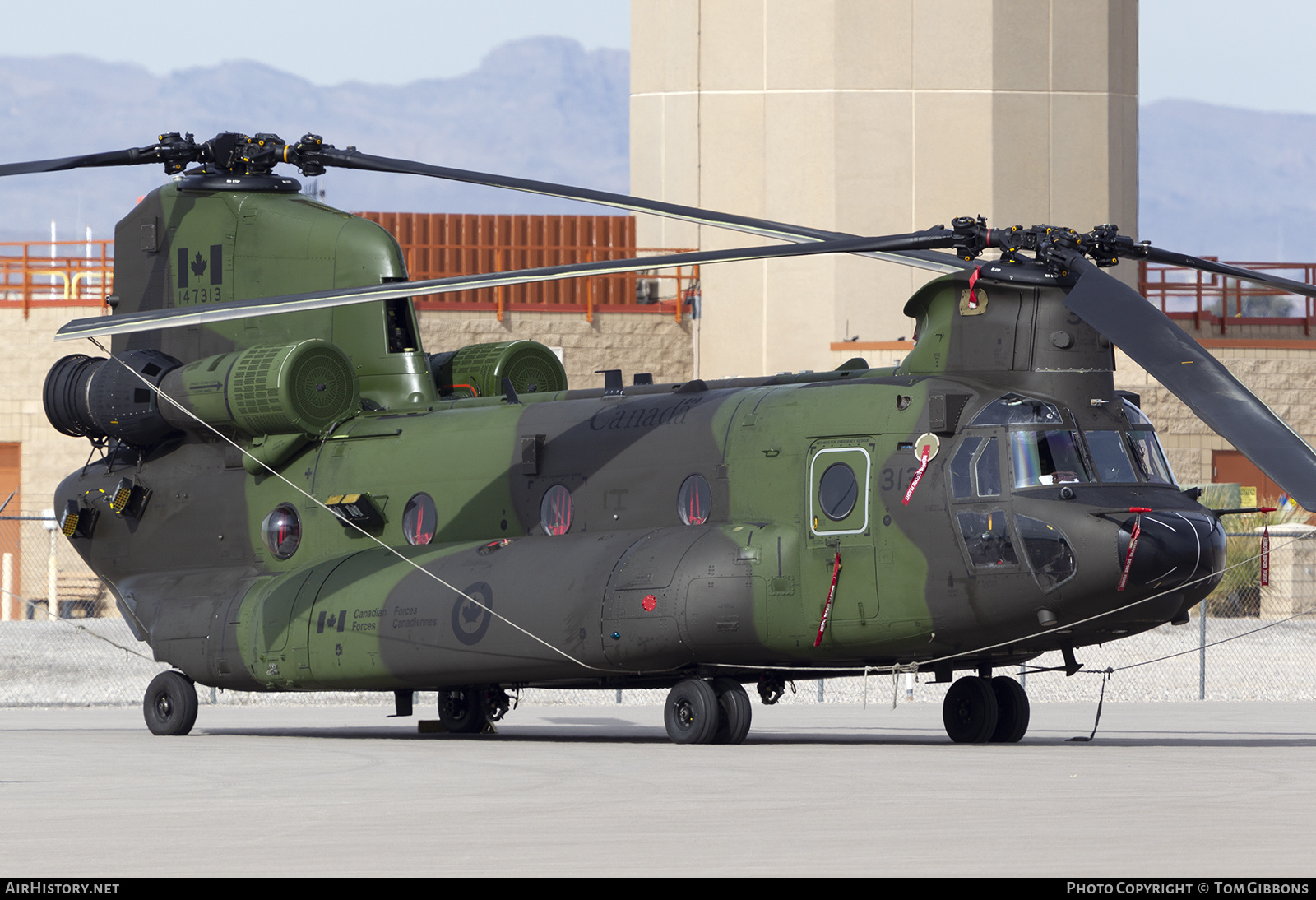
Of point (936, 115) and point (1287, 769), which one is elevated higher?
point (936, 115)

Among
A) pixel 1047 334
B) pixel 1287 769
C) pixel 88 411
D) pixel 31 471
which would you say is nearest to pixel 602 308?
pixel 31 471

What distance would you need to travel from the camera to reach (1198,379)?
13.9 meters

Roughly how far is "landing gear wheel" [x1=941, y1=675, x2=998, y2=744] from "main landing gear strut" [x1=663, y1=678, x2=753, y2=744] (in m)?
2.06

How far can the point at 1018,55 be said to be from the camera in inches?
1741

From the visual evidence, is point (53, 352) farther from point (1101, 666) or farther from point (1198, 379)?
point (1198, 379)

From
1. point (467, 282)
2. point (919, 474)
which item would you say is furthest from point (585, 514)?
point (919, 474)

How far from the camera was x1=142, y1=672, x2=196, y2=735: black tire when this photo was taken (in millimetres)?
20422

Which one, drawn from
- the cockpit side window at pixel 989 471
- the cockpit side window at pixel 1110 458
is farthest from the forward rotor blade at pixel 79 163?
the cockpit side window at pixel 1110 458

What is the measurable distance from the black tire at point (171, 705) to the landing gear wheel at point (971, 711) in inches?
322

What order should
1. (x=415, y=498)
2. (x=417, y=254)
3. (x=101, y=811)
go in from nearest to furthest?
(x=101, y=811) → (x=415, y=498) → (x=417, y=254)

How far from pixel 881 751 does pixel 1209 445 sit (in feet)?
83.7

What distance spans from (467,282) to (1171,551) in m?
6.30

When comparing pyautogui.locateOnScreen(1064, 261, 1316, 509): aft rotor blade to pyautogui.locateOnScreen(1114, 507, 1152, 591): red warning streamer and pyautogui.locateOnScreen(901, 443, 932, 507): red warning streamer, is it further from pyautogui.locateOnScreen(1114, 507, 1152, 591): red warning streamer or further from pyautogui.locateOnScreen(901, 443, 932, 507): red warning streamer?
pyautogui.locateOnScreen(901, 443, 932, 507): red warning streamer

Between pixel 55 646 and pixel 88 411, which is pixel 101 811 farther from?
pixel 55 646
